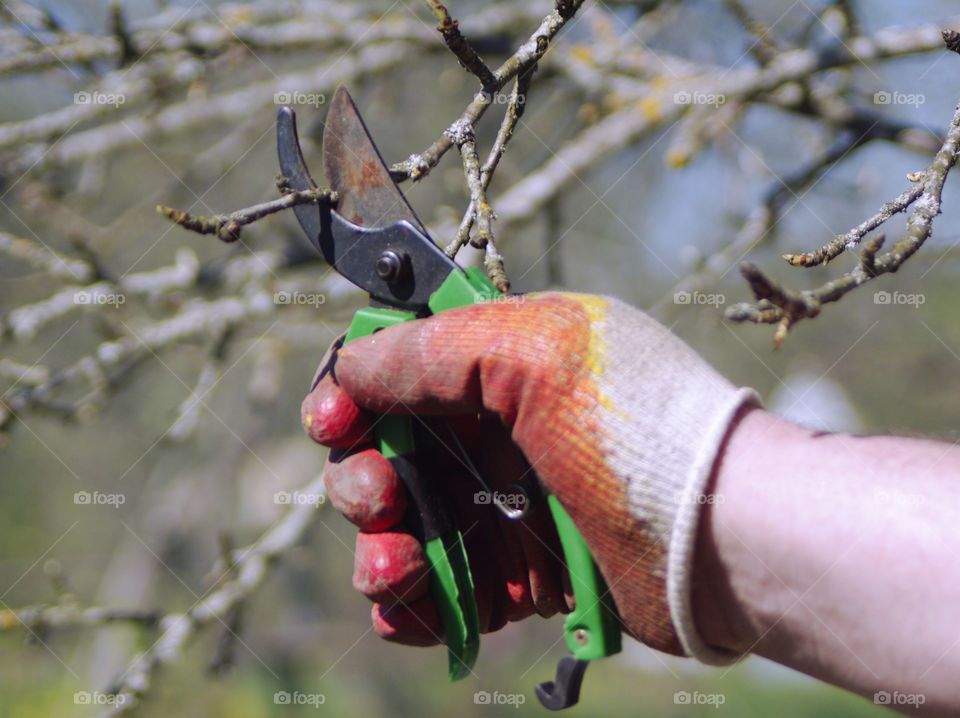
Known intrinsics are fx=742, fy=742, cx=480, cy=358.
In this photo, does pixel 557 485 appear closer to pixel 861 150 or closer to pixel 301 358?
pixel 861 150

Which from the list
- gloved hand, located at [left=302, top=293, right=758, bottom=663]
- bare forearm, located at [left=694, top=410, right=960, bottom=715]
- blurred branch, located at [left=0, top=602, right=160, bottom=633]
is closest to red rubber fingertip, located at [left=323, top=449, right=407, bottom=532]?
gloved hand, located at [left=302, top=293, right=758, bottom=663]

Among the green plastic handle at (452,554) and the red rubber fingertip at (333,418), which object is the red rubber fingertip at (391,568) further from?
the red rubber fingertip at (333,418)

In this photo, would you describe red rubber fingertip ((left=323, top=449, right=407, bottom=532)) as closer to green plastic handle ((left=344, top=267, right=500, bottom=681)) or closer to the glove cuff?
green plastic handle ((left=344, top=267, right=500, bottom=681))

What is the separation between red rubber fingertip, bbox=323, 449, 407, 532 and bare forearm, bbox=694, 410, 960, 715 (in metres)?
0.60

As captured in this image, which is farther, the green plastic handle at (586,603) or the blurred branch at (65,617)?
the blurred branch at (65,617)

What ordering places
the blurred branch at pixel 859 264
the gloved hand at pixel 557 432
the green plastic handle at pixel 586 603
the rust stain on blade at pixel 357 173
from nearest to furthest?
the blurred branch at pixel 859 264
the gloved hand at pixel 557 432
the green plastic handle at pixel 586 603
the rust stain on blade at pixel 357 173

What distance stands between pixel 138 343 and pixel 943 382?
4.84 metres

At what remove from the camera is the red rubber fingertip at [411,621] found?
1.51m

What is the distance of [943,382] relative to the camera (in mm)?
4891

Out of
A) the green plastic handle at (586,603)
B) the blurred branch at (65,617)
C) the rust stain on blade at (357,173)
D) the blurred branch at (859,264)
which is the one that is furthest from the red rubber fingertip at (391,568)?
the blurred branch at (65,617)

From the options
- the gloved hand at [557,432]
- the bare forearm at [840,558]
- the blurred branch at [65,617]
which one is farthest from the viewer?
the blurred branch at [65,617]

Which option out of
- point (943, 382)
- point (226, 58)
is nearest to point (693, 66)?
point (226, 58)

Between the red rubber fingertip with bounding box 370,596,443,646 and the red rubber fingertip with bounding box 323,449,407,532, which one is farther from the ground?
the red rubber fingertip with bounding box 323,449,407,532

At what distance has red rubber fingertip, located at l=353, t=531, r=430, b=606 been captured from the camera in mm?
1441
